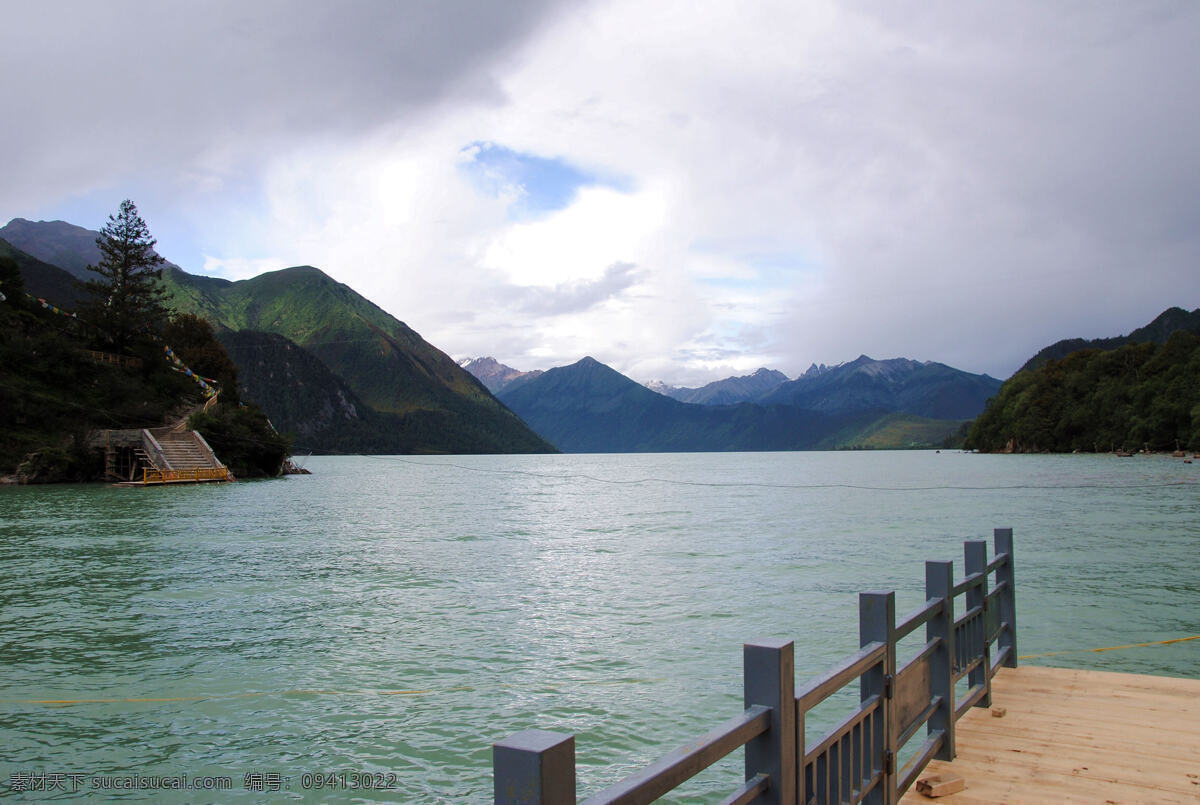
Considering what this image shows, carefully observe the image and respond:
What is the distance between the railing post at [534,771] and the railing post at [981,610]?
640 centimetres

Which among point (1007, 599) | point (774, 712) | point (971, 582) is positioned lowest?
point (1007, 599)

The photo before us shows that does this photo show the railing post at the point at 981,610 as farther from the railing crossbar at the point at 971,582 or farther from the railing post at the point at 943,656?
the railing post at the point at 943,656

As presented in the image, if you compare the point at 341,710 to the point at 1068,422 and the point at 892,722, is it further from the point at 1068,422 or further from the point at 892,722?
the point at 1068,422

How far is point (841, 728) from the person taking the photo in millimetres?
4672

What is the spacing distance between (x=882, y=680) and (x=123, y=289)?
109476mm

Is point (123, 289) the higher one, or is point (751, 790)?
point (123, 289)

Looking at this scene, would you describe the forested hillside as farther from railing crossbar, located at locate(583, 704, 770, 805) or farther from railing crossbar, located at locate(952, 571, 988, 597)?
railing crossbar, located at locate(583, 704, 770, 805)

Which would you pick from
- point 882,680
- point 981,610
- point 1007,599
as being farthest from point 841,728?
point 1007,599

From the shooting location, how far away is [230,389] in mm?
104188

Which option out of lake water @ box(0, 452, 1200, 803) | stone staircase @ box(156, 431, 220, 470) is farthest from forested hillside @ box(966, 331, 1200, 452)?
stone staircase @ box(156, 431, 220, 470)

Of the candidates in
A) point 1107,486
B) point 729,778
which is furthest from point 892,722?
point 1107,486

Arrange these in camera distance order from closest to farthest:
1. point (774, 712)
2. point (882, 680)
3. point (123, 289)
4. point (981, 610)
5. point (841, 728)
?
point (774, 712), point (841, 728), point (882, 680), point (981, 610), point (123, 289)

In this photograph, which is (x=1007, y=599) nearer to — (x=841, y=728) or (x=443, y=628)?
(x=841, y=728)

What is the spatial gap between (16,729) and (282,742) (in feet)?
12.0
